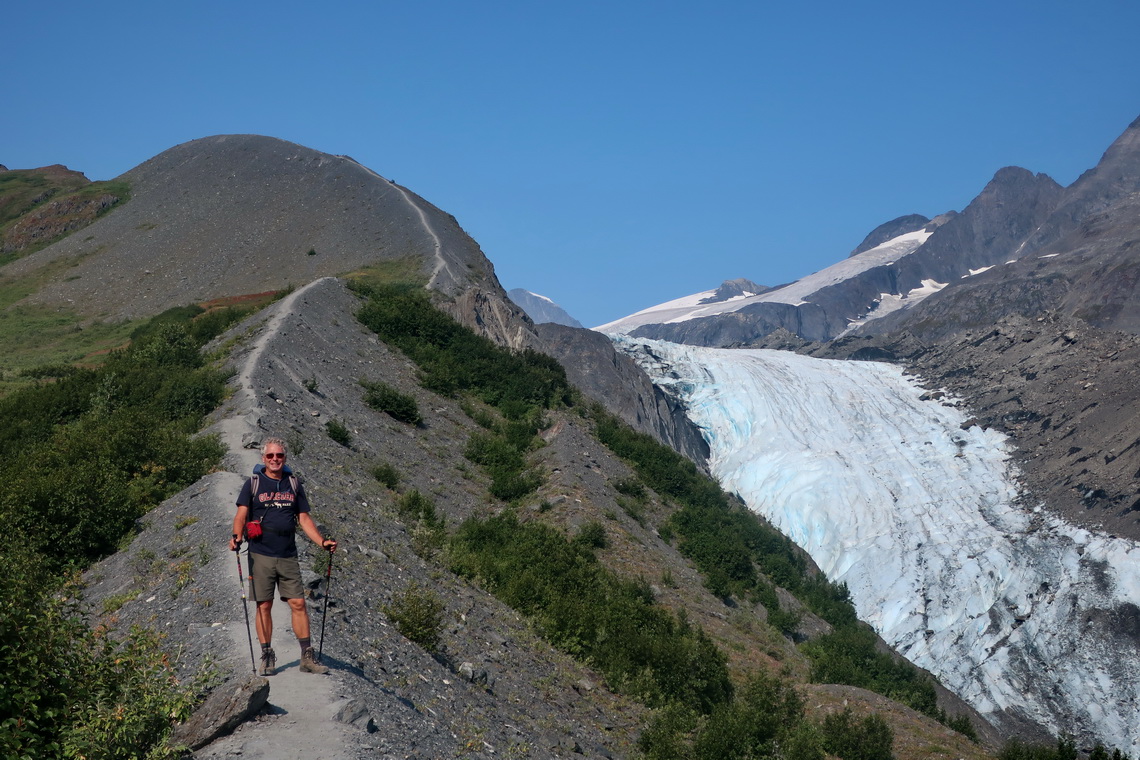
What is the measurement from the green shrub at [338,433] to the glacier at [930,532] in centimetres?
2037

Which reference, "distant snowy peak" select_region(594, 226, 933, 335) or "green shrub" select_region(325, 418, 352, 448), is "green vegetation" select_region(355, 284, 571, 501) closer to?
"green shrub" select_region(325, 418, 352, 448)

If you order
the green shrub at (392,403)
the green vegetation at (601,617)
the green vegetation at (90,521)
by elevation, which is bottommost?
the green vegetation at (601,617)

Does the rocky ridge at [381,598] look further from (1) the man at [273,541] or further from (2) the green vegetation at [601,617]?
(2) the green vegetation at [601,617]

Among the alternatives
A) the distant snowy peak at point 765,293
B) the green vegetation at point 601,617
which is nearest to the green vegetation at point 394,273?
the green vegetation at point 601,617

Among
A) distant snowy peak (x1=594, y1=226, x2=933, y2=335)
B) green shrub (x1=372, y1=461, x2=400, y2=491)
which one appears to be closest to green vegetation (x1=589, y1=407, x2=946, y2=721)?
green shrub (x1=372, y1=461, x2=400, y2=491)

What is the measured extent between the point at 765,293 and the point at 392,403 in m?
134

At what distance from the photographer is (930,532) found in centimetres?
3566

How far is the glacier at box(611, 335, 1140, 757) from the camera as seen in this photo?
26750mm

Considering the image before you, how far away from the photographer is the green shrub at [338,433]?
59.4 ft

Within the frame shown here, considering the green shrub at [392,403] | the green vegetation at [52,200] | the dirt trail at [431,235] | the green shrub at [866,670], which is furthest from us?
the green vegetation at [52,200]

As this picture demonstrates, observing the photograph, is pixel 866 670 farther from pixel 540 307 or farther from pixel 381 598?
pixel 540 307

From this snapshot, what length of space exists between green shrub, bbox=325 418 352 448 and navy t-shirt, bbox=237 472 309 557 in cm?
1108

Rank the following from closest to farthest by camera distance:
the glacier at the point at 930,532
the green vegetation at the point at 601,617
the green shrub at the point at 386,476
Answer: the green vegetation at the point at 601,617
the green shrub at the point at 386,476
the glacier at the point at 930,532

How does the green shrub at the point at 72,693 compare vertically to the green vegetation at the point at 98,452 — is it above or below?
below
